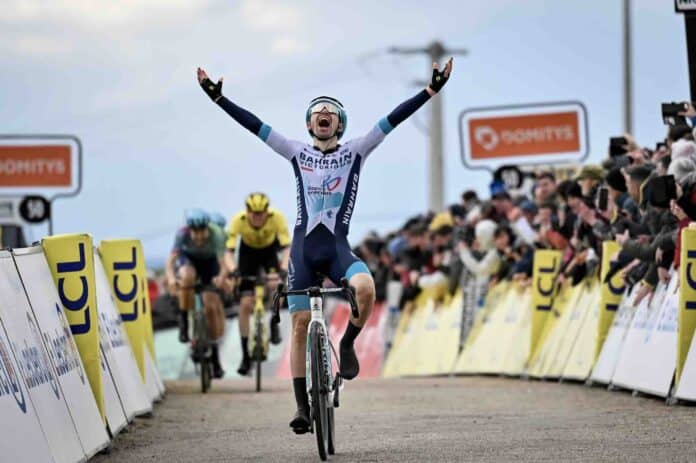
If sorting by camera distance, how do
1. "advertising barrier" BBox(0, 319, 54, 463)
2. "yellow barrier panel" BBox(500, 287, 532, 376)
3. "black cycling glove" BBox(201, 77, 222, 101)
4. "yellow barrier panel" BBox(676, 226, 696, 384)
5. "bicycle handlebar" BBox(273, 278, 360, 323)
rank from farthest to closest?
"yellow barrier panel" BBox(500, 287, 532, 376) < "yellow barrier panel" BBox(676, 226, 696, 384) < "black cycling glove" BBox(201, 77, 222, 101) < "bicycle handlebar" BBox(273, 278, 360, 323) < "advertising barrier" BBox(0, 319, 54, 463)

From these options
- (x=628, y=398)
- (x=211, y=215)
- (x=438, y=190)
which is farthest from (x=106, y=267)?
(x=438, y=190)

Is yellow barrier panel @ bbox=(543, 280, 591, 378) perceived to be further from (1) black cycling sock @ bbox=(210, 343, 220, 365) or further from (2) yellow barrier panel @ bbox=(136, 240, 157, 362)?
(2) yellow barrier panel @ bbox=(136, 240, 157, 362)

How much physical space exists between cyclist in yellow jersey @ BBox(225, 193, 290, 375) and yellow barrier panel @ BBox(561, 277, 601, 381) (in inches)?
135

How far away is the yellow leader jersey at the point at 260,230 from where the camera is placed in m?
18.8

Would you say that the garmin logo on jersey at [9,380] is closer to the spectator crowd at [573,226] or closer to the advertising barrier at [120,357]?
the advertising barrier at [120,357]

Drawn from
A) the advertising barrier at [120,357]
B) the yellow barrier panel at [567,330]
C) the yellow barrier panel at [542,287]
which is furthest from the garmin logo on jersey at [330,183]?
the yellow barrier panel at [542,287]

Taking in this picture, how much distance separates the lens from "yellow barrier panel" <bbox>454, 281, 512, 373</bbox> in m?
23.7

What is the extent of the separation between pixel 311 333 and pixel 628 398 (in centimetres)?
541

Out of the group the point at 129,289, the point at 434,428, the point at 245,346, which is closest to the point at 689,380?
the point at 434,428

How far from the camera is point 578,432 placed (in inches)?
465

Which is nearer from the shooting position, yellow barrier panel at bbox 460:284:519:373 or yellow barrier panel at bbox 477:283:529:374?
yellow barrier panel at bbox 477:283:529:374

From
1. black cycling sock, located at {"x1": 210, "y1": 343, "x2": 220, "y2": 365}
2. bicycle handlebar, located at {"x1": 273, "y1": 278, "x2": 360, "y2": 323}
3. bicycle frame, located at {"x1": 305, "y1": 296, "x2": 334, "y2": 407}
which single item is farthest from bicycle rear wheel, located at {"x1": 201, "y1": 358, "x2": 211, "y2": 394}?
bicycle frame, located at {"x1": 305, "y1": 296, "x2": 334, "y2": 407}

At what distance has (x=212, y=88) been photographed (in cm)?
1195

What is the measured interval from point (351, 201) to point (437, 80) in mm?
1034
